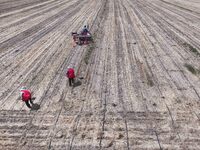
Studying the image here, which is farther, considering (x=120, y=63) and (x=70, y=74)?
(x=120, y=63)

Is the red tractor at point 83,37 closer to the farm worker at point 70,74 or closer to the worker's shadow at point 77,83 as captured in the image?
the worker's shadow at point 77,83

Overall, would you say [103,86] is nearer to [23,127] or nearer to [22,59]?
[23,127]

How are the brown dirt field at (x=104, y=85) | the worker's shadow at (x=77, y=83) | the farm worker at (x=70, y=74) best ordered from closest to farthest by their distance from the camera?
the brown dirt field at (x=104, y=85) → the farm worker at (x=70, y=74) → the worker's shadow at (x=77, y=83)

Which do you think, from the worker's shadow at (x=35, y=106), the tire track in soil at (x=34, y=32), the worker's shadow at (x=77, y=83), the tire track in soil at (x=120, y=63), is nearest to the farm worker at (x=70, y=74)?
the worker's shadow at (x=77, y=83)

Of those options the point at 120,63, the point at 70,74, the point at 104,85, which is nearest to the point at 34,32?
the point at 120,63

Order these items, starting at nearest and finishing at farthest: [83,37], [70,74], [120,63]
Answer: [70,74], [120,63], [83,37]

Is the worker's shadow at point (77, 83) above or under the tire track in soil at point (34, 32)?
under

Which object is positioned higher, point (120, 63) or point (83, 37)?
point (83, 37)

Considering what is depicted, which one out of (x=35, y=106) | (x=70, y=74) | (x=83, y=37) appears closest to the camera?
(x=35, y=106)

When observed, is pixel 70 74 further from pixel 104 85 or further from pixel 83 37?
pixel 83 37
